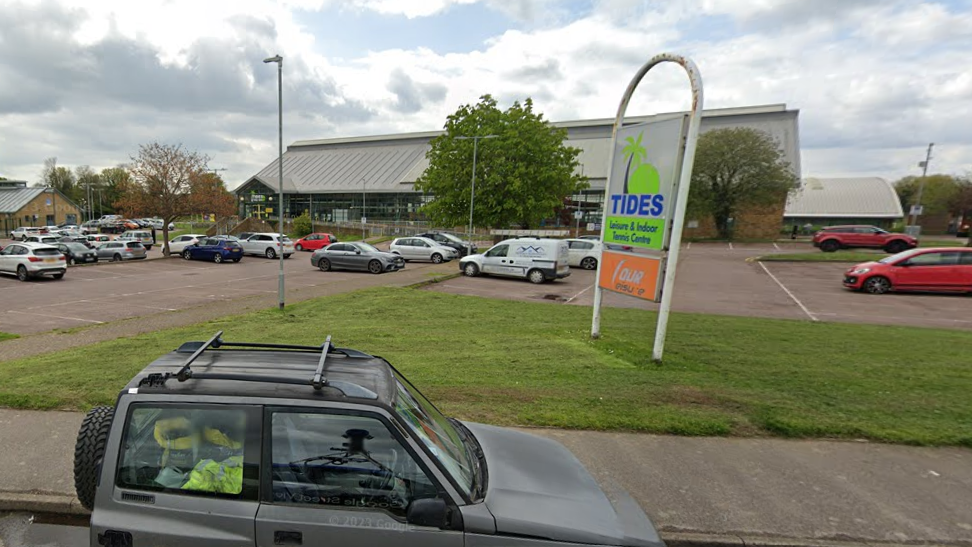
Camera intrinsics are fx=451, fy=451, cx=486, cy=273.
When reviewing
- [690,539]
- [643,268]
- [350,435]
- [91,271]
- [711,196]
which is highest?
[711,196]

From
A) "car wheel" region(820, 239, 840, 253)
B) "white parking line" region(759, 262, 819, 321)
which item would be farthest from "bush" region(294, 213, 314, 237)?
"car wheel" region(820, 239, 840, 253)

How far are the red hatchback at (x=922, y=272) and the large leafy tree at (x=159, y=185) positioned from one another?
36913 mm

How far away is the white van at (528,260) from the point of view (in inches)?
709

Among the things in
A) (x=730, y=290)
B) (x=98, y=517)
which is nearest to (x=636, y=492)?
(x=98, y=517)

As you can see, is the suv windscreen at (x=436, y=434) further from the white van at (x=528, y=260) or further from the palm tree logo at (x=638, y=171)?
the white van at (x=528, y=260)

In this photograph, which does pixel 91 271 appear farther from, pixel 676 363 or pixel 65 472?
pixel 676 363

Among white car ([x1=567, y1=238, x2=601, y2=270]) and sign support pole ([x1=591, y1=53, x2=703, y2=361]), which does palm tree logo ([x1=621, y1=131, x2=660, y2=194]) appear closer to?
sign support pole ([x1=591, y1=53, x2=703, y2=361])

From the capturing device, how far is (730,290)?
1642cm

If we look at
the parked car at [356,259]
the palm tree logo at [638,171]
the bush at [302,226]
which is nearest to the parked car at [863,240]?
the parked car at [356,259]

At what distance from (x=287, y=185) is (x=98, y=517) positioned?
72.9 metres

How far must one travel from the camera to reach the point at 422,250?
1037 inches

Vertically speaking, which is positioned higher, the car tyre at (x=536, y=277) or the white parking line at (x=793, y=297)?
the white parking line at (x=793, y=297)

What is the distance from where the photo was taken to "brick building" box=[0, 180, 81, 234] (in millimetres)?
60531

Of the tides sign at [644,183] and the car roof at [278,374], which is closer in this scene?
the car roof at [278,374]
